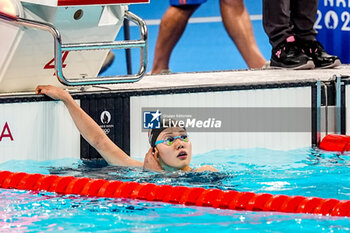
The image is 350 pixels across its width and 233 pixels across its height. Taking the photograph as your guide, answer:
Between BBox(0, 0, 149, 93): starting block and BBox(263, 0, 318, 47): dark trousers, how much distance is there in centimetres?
153

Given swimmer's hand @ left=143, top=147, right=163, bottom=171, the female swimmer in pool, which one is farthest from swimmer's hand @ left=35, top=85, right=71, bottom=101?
swimmer's hand @ left=143, top=147, right=163, bottom=171

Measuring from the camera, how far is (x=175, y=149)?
15.9 ft

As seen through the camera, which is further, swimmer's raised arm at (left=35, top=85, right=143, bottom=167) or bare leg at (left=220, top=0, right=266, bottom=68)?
bare leg at (left=220, top=0, right=266, bottom=68)

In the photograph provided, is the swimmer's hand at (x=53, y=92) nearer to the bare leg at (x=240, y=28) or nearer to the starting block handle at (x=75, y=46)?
the starting block handle at (x=75, y=46)

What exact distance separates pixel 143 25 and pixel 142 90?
46 centimetres

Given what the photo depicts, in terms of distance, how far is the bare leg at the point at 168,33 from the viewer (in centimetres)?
747

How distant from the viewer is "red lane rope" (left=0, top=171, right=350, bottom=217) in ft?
13.1

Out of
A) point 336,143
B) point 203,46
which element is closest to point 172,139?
point 336,143

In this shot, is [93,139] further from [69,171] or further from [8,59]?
[8,59]

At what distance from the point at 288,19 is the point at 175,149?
7.17 ft

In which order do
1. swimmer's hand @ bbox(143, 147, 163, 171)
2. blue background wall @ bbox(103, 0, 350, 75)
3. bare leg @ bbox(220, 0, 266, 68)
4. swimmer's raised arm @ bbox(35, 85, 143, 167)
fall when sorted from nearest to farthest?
swimmer's hand @ bbox(143, 147, 163, 171) → swimmer's raised arm @ bbox(35, 85, 143, 167) → bare leg @ bbox(220, 0, 266, 68) → blue background wall @ bbox(103, 0, 350, 75)

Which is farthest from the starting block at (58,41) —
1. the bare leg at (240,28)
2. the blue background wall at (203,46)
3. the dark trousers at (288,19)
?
the blue background wall at (203,46)

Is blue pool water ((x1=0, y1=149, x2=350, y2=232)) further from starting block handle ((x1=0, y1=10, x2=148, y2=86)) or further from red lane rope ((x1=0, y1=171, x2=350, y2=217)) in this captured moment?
starting block handle ((x1=0, y1=10, x2=148, y2=86))

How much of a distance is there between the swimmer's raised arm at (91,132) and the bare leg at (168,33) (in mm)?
2364
